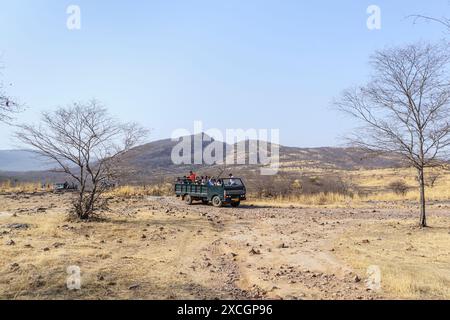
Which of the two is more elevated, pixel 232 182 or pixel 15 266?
pixel 232 182

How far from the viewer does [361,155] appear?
1792 cm

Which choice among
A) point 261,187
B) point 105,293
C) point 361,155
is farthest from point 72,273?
point 261,187

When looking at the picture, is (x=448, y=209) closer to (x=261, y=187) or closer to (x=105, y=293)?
(x=261, y=187)

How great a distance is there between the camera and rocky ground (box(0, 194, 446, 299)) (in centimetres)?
804

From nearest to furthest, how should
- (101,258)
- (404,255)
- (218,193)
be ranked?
(101,258)
(404,255)
(218,193)

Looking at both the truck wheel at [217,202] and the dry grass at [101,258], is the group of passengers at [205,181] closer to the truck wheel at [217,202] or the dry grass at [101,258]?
the truck wheel at [217,202]

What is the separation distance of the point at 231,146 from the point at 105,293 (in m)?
135

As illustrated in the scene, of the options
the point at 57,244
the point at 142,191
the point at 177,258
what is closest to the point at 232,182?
the point at 142,191

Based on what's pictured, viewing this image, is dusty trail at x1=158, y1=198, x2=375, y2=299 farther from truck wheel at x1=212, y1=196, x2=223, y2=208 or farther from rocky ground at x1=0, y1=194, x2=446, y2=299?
truck wheel at x1=212, y1=196, x2=223, y2=208

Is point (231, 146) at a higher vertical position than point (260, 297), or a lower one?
higher

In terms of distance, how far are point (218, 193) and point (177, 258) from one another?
15412 mm

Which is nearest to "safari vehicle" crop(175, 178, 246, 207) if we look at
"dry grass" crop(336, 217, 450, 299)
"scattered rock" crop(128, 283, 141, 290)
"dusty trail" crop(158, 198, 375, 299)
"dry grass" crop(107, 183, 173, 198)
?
"dusty trail" crop(158, 198, 375, 299)

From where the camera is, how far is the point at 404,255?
37.8 feet

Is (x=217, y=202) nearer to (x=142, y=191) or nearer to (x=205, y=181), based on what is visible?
(x=205, y=181)
